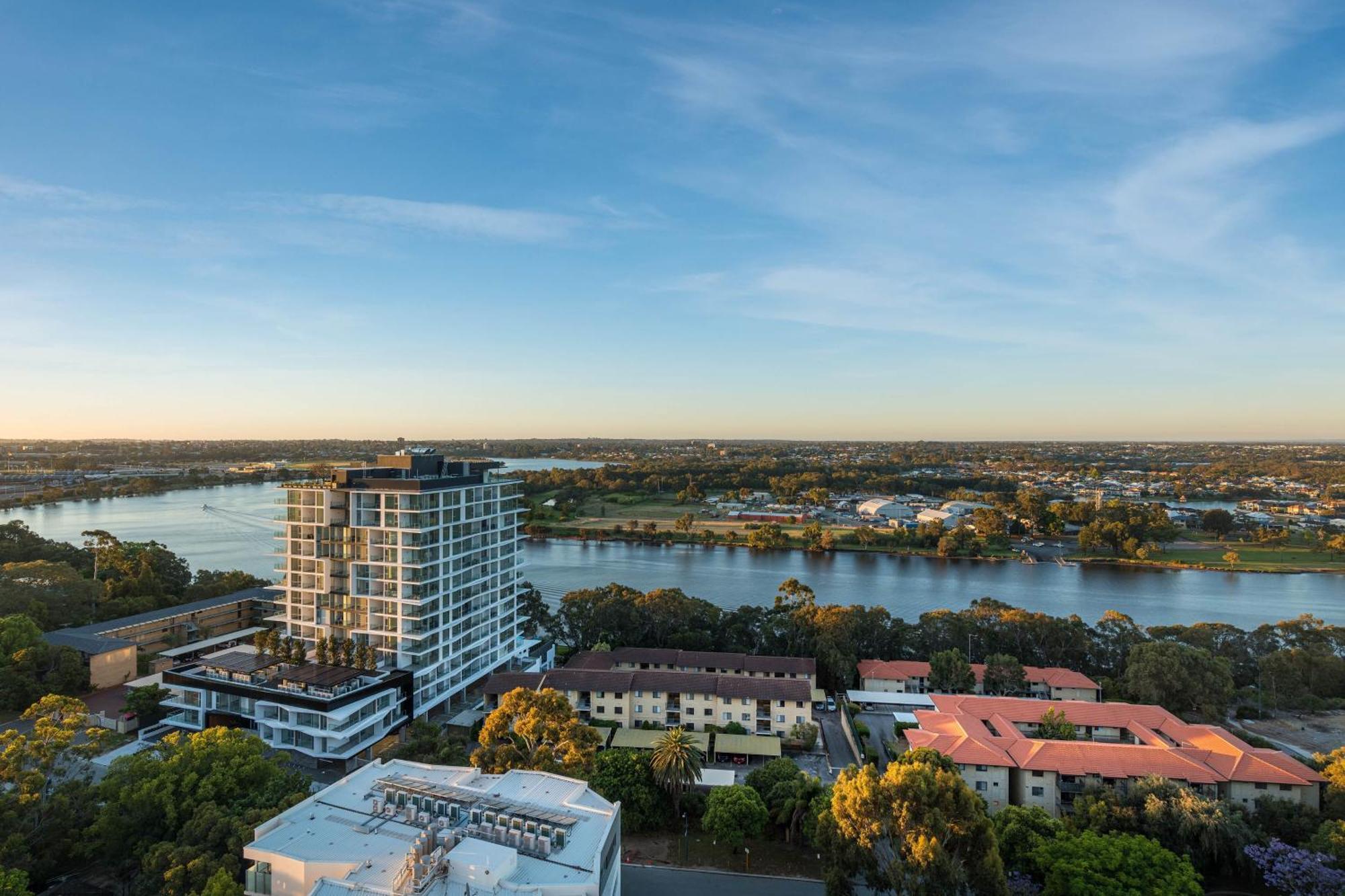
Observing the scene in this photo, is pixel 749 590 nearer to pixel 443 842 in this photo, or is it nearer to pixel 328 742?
pixel 328 742

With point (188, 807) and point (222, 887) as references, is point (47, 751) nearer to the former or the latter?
point (188, 807)

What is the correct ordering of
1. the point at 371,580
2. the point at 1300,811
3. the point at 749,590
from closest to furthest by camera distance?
1. the point at 1300,811
2. the point at 371,580
3. the point at 749,590

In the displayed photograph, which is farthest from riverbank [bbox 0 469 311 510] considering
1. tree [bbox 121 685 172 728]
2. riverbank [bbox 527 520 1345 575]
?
tree [bbox 121 685 172 728]

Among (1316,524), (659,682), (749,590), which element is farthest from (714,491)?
Answer: (659,682)

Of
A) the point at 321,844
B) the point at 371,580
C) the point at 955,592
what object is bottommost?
the point at 955,592

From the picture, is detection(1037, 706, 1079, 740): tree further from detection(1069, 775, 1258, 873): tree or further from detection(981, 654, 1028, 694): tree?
detection(1069, 775, 1258, 873): tree

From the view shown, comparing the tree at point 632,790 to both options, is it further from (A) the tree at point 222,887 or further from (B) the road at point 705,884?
(A) the tree at point 222,887
